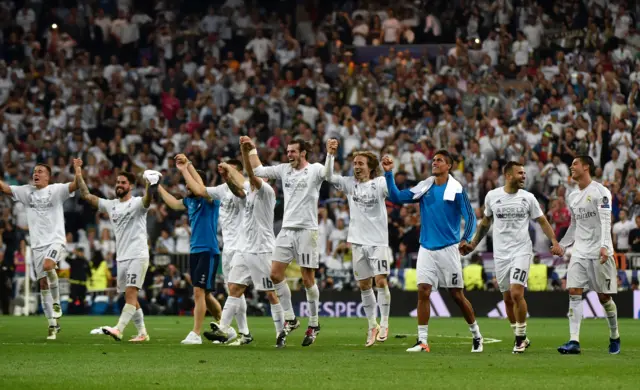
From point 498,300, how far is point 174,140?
1246cm

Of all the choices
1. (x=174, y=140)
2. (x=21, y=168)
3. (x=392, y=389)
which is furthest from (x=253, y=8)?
(x=392, y=389)

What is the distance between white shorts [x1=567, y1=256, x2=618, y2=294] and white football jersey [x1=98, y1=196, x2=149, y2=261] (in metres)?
6.91

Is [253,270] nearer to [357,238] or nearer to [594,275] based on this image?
[357,238]

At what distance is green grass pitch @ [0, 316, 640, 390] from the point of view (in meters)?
12.0

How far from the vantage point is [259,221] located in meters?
18.1

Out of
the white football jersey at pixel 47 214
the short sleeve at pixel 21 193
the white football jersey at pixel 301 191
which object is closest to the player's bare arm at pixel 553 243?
the white football jersey at pixel 301 191

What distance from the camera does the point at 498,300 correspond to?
30.7 meters

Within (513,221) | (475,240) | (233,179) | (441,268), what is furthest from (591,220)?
(233,179)

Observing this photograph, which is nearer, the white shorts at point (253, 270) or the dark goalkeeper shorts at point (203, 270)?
the white shorts at point (253, 270)

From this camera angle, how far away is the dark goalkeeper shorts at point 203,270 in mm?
18719

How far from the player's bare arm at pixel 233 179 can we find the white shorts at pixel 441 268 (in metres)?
3.01

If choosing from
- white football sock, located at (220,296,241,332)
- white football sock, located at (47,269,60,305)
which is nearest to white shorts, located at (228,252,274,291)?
white football sock, located at (220,296,241,332)

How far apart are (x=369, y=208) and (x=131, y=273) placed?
13.2 feet

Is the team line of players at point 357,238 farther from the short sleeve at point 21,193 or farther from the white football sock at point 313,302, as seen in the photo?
the short sleeve at point 21,193
